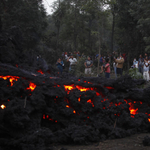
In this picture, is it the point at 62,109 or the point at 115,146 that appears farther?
the point at 62,109

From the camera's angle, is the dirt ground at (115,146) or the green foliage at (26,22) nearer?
the dirt ground at (115,146)

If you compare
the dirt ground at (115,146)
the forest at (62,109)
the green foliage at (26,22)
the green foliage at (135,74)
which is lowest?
the dirt ground at (115,146)

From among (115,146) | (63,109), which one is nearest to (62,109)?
(63,109)

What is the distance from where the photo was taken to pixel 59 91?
411 cm

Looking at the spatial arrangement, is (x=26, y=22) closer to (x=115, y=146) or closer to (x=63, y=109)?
(x=63, y=109)

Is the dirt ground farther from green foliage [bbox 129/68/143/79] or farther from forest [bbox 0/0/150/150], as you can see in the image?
green foliage [bbox 129/68/143/79]

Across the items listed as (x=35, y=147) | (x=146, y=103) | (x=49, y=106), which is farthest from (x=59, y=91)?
(x=146, y=103)

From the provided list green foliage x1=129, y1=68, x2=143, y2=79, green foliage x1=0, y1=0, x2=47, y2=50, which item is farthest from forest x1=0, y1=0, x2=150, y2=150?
green foliage x1=0, y1=0, x2=47, y2=50

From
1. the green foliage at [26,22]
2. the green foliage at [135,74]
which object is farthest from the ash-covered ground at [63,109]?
the green foliage at [26,22]

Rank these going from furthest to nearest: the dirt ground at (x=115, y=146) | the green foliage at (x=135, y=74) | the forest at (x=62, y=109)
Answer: the green foliage at (x=135, y=74) < the forest at (x=62, y=109) < the dirt ground at (x=115, y=146)

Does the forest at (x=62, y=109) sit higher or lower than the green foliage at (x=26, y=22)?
lower

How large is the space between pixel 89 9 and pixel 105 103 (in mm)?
10416

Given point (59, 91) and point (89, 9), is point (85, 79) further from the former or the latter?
point (89, 9)

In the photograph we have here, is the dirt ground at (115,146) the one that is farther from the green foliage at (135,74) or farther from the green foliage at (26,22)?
the green foliage at (26,22)
